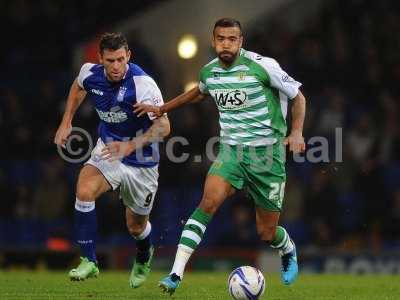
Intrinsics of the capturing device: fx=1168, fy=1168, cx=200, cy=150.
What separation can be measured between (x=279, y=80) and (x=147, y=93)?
1.30m

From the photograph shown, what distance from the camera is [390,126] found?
683 inches

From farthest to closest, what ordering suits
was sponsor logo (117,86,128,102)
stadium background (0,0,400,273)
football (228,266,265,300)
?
stadium background (0,0,400,273)
was sponsor logo (117,86,128,102)
football (228,266,265,300)

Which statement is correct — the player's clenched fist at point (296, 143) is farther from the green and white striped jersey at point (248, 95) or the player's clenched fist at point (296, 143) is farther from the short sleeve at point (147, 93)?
the short sleeve at point (147, 93)

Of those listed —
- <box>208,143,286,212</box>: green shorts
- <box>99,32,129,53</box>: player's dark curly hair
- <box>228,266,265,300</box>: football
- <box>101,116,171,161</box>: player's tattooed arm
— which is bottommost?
<box>228,266,265,300</box>: football

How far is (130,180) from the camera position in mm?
10930

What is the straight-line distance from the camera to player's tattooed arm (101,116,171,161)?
10.4m

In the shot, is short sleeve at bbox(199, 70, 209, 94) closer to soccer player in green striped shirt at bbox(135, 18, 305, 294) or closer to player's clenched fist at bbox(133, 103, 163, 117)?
soccer player in green striped shirt at bbox(135, 18, 305, 294)

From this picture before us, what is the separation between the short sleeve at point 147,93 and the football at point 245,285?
1984mm

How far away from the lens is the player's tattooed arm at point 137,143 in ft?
34.2

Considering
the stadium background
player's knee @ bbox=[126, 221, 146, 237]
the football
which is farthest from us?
the stadium background

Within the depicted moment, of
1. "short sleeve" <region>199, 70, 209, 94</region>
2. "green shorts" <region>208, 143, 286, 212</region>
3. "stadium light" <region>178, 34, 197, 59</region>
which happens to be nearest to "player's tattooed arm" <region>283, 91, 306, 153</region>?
"green shorts" <region>208, 143, 286, 212</region>

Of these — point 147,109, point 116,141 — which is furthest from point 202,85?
point 116,141

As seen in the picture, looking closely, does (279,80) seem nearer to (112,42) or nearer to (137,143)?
(137,143)

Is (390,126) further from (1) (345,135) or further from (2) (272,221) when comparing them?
(2) (272,221)
